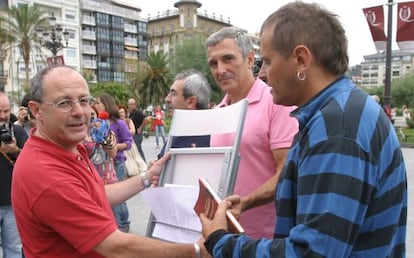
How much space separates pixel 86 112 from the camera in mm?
1930

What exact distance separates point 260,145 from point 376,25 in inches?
432

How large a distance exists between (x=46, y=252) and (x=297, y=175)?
1116mm

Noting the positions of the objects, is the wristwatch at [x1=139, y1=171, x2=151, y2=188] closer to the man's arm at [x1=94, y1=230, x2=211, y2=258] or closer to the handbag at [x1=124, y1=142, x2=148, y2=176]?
the man's arm at [x1=94, y1=230, x2=211, y2=258]

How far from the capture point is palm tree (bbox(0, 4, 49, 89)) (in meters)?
34.8

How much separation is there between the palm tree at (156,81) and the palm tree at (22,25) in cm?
1075

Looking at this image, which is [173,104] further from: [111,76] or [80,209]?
[111,76]

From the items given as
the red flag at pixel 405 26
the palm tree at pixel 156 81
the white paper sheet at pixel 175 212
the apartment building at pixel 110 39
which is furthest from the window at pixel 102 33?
the white paper sheet at pixel 175 212

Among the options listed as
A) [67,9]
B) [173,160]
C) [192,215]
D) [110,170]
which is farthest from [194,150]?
[67,9]

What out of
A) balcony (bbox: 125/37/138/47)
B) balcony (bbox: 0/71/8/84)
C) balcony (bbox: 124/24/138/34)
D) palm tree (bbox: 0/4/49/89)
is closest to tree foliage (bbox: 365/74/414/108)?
balcony (bbox: 125/37/138/47)

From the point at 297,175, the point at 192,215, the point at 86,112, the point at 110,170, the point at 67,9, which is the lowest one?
the point at 110,170

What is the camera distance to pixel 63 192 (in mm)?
1582

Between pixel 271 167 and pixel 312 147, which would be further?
pixel 271 167

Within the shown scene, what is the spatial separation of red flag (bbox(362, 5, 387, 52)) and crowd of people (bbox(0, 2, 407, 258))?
10.5 m

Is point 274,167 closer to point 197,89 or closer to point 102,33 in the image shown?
point 197,89
